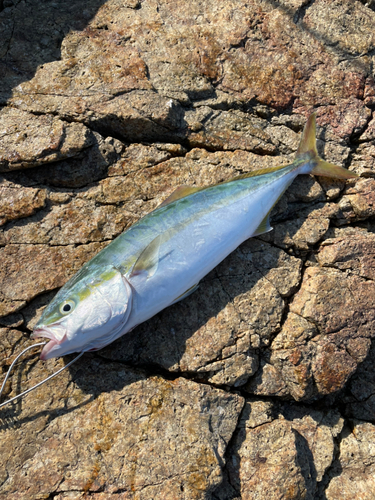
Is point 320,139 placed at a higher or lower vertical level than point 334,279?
higher

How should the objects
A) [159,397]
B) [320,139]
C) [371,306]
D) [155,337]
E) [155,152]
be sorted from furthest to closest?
[320,139] → [155,152] → [371,306] → [155,337] → [159,397]

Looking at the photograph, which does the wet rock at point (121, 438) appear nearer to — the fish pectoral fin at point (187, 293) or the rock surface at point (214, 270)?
the rock surface at point (214, 270)

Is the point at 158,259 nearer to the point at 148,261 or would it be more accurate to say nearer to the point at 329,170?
the point at 148,261

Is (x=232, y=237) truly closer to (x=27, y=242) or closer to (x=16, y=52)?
(x=27, y=242)

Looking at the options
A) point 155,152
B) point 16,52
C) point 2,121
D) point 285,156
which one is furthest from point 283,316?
point 16,52

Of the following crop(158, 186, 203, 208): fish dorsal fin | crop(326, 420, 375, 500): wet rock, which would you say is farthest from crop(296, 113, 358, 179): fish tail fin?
crop(326, 420, 375, 500): wet rock

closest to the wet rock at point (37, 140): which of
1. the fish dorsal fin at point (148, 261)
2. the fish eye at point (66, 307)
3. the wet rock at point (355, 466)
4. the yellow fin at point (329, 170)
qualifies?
the fish dorsal fin at point (148, 261)

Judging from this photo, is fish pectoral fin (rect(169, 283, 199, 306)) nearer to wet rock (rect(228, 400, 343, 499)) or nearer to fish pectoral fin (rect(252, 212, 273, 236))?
fish pectoral fin (rect(252, 212, 273, 236))
